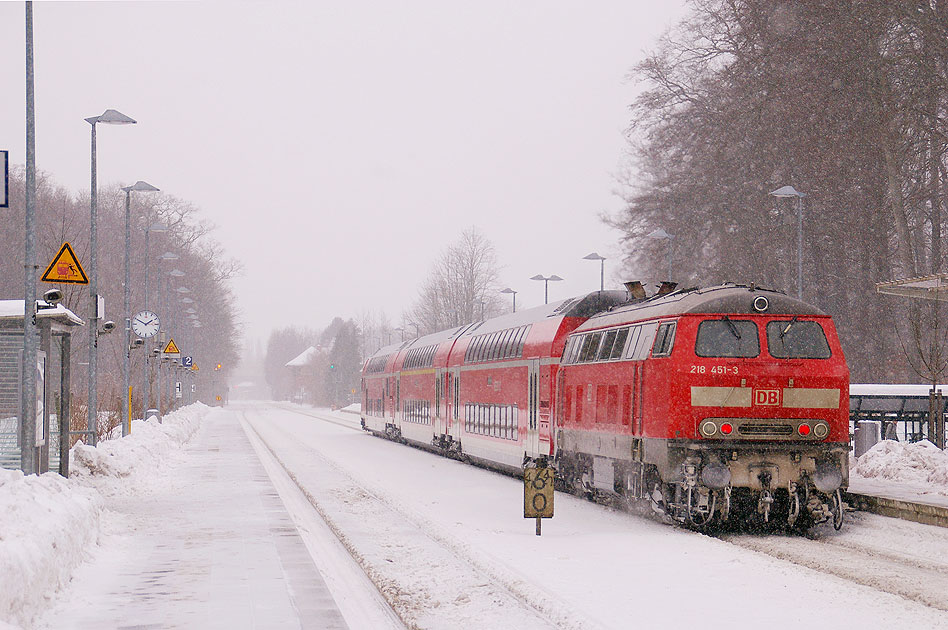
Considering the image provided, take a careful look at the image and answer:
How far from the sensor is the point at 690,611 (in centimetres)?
977

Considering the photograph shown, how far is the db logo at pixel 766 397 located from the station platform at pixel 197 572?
622cm

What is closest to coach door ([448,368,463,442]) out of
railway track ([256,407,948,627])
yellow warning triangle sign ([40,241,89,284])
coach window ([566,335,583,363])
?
coach window ([566,335,583,363])

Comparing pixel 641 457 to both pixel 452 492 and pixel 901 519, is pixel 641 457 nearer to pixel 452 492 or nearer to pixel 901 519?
pixel 901 519

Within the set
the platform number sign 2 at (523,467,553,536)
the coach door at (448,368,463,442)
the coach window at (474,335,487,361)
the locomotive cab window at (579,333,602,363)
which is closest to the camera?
the platform number sign 2 at (523,467,553,536)

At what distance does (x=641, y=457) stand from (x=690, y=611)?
691 centimetres

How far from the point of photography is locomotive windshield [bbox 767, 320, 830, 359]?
16.1m

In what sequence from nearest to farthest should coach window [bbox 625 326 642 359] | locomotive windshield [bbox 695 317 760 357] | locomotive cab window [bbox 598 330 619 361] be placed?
locomotive windshield [bbox 695 317 760 357] < coach window [bbox 625 326 642 359] < locomotive cab window [bbox 598 330 619 361]

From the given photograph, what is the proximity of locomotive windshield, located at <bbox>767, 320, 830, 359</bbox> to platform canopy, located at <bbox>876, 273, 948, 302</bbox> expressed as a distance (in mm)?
4215

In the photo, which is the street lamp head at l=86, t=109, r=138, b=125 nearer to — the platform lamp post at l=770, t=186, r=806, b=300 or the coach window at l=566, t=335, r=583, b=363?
the coach window at l=566, t=335, r=583, b=363

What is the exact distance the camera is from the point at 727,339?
16.1m

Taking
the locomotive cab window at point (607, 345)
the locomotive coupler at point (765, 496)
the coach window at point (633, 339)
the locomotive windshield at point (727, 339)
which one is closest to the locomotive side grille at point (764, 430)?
the locomotive coupler at point (765, 496)

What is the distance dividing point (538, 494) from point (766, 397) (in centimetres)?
331

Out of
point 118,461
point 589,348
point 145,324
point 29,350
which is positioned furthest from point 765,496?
point 145,324

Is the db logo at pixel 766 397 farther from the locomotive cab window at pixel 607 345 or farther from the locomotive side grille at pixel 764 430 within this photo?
the locomotive cab window at pixel 607 345
